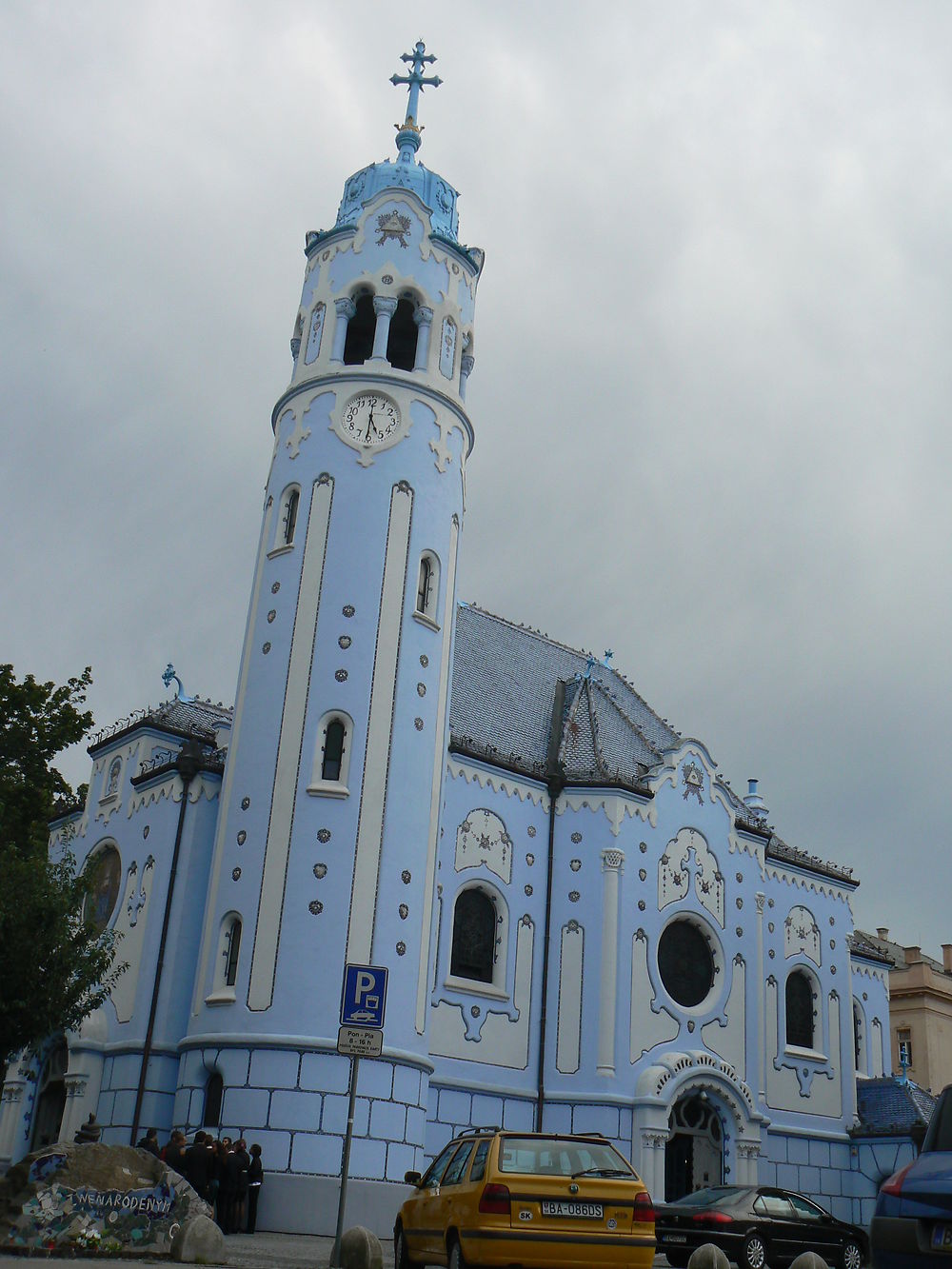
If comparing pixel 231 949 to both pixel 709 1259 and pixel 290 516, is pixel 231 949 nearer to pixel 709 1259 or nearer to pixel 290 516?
pixel 290 516

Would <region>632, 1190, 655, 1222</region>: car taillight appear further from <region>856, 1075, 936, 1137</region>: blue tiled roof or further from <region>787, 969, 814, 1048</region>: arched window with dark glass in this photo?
<region>856, 1075, 936, 1137</region>: blue tiled roof

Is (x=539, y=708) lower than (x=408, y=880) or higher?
higher

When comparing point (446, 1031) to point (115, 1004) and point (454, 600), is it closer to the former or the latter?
point (115, 1004)

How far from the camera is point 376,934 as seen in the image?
25719mm

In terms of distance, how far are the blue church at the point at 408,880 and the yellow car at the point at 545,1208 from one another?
11.9m

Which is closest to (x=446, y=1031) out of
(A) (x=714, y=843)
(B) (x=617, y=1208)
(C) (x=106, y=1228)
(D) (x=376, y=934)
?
(D) (x=376, y=934)

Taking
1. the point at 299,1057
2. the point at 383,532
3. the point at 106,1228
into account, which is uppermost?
the point at 383,532

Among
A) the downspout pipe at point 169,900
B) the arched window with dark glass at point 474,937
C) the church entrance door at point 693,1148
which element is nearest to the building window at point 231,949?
the downspout pipe at point 169,900

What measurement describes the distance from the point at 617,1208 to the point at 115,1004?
19.2 metres

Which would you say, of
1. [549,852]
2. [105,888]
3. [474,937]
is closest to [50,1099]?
[105,888]

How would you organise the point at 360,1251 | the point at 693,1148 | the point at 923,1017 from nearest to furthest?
1. the point at 360,1251
2. the point at 693,1148
3. the point at 923,1017

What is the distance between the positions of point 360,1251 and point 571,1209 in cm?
348

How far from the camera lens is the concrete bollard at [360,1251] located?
14453mm

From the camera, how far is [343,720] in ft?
89.2
